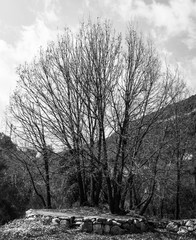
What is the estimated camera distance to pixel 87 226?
25.3ft

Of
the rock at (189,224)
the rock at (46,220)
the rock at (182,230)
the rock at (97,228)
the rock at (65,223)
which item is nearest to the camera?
the rock at (97,228)

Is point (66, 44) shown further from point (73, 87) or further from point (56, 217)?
point (56, 217)

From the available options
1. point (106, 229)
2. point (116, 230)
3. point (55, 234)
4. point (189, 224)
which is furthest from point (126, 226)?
point (189, 224)

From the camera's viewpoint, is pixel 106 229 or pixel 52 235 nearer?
pixel 52 235

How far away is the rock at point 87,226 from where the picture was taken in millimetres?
7664

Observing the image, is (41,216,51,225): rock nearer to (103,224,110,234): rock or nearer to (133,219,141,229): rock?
(103,224,110,234): rock

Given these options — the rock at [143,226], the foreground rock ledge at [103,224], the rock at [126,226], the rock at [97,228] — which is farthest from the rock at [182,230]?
the rock at [97,228]

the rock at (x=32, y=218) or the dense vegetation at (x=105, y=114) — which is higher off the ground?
the dense vegetation at (x=105, y=114)

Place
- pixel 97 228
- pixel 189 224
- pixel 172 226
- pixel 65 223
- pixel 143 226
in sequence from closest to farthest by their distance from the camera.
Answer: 1. pixel 97 228
2. pixel 65 223
3. pixel 143 226
4. pixel 189 224
5. pixel 172 226

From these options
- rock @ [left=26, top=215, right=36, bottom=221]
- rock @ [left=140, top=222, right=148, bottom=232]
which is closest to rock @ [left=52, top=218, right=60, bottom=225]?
rock @ [left=26, top=215, right=36, bottom=221]

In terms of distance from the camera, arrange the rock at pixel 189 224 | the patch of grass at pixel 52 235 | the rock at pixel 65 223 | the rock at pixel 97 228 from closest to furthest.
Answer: the patch of grass at pixel 52 235 < the rock at pixel 97 228 < the rock at pixel 65 223 < the rock at pixel 189 224

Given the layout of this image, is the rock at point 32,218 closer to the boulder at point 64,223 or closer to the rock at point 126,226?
the boulder at point 64,223

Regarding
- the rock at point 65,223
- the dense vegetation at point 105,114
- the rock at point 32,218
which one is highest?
the dense vegetation at point 105,114

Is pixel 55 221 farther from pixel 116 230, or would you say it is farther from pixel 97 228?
pixel 116 230
